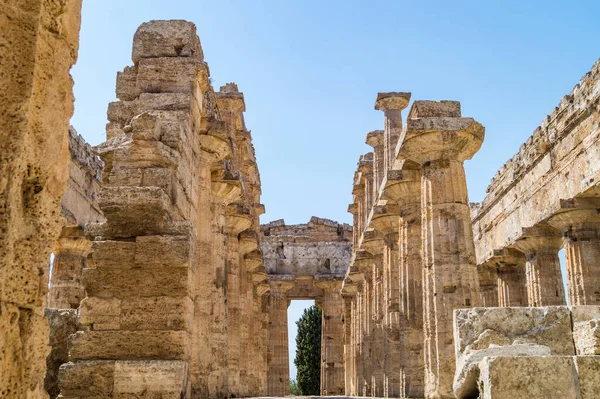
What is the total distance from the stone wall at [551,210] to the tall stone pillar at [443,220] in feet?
10.7

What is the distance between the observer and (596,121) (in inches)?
583

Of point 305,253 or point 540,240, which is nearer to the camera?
point 540,240

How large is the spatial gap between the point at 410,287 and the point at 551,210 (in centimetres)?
399

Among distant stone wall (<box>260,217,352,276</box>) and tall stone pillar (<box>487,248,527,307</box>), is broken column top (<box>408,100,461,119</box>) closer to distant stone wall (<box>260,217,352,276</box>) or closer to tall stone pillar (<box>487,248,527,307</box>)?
tall stone pillar (<box>487,248,527,307</box>)

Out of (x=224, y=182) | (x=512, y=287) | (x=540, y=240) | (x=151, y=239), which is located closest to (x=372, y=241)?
(x=512, y=287)

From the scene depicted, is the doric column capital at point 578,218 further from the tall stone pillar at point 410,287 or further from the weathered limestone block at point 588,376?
the weathered limestone block at point 588,376

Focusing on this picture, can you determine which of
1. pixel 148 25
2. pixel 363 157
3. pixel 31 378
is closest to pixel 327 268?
pixel 363 157

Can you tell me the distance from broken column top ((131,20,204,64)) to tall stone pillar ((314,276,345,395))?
2309 cm

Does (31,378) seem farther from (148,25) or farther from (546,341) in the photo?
(148,25)

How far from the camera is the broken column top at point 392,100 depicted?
2066 centimetres

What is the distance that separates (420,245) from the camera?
16.9 m

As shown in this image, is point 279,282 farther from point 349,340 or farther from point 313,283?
point 349,340

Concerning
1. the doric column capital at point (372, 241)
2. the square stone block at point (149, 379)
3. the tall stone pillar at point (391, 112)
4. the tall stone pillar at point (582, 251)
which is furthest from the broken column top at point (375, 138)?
the square stone block at point (149, 379)

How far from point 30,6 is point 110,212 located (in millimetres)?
5857
